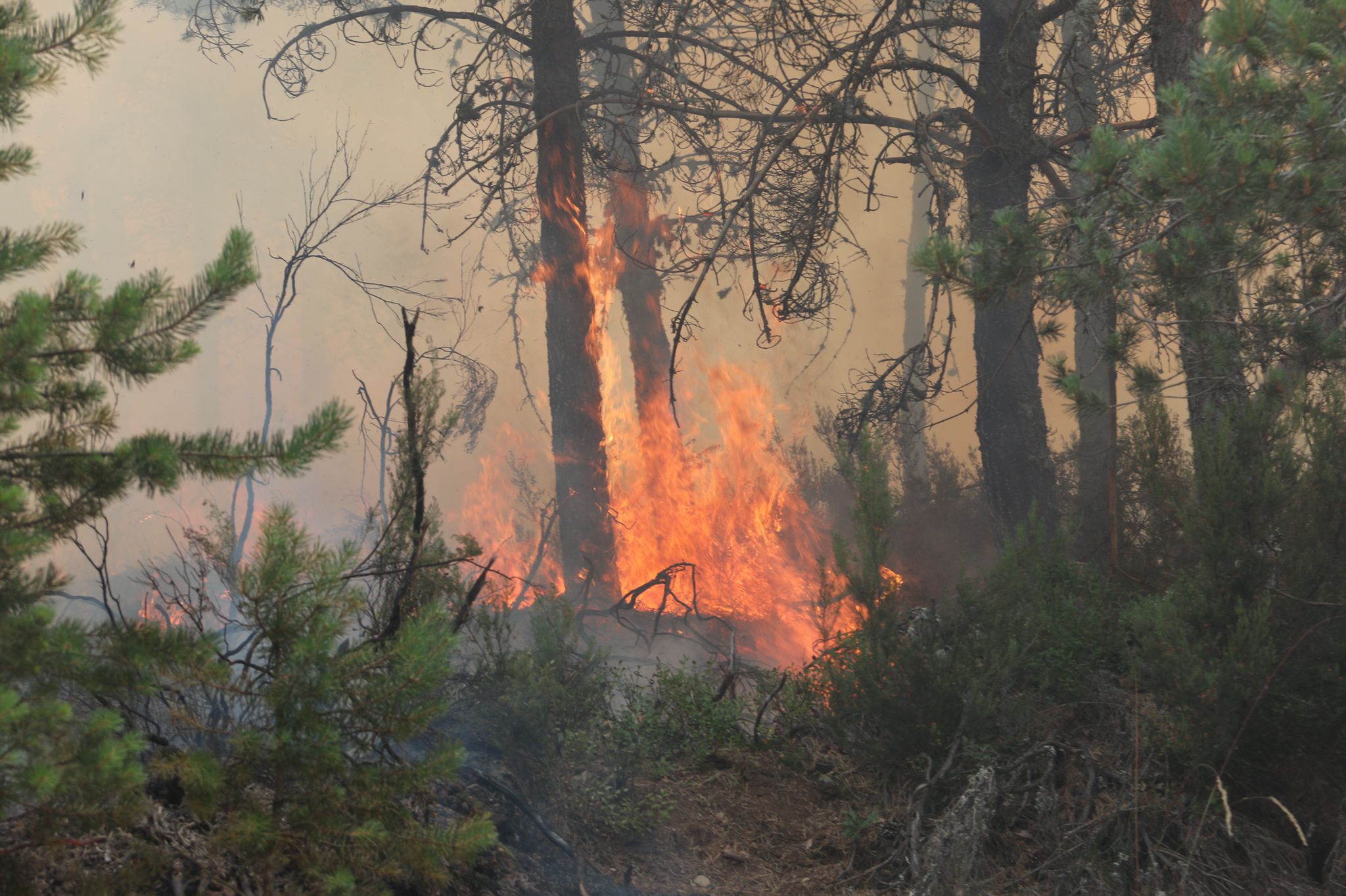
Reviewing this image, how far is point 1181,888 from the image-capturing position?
3.02 m

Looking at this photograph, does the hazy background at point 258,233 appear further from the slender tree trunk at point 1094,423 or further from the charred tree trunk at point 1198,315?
the charred tree trunk at point 1198,315

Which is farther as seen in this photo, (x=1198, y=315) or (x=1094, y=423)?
(x=1094, y=423)

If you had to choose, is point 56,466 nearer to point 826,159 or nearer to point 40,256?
point 40,256

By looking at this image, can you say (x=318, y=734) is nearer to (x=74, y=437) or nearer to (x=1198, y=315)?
(x=74, y=437)

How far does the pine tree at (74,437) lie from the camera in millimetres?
1785

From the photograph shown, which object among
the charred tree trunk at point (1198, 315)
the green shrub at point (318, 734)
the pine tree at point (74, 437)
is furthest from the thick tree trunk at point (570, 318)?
the pine tree at point (74, 437)

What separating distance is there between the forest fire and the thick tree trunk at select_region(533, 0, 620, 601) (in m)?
0.26

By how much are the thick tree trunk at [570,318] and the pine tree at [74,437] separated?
721 centimetres

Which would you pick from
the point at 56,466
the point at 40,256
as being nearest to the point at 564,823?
the point at 56,466

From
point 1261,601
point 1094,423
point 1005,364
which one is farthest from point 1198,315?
point 1094,423

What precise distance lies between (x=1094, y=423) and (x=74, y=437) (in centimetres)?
1082

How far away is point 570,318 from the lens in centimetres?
965

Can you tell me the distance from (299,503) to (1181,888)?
579 inches

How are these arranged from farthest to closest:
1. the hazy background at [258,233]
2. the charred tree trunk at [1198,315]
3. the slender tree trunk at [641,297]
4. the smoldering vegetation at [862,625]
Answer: the hazy background at [258,233] → the slender tree trunk at [641,297] → the charred tree trunk at [1198,315] → the smoldering vegetation at [862,625]
